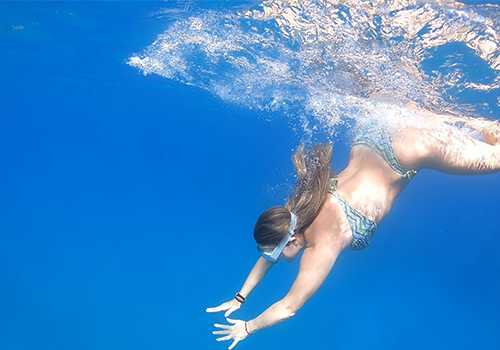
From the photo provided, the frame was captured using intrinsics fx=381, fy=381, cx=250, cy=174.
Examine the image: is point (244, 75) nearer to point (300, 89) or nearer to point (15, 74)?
point (300, 89)

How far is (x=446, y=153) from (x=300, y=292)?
2896 millimetres

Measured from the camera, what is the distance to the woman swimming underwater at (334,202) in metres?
4.04

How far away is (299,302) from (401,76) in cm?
510

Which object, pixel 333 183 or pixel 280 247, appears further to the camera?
pixel 333 183

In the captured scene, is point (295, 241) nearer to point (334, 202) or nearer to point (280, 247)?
point (280, 247)

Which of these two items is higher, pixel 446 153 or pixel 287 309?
pixel 446 153

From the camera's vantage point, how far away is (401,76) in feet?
23.6

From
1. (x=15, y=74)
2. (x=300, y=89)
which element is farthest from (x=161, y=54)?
(x=15, y=74)

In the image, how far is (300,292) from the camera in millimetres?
3969

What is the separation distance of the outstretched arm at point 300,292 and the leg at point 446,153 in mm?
1914

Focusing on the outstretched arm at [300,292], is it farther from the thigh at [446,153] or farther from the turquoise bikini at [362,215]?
the thigh at [446,153]

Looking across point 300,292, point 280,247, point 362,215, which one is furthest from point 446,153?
point 300,292

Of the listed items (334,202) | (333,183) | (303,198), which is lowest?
(334,202)

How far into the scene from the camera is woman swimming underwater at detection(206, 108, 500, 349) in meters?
4.04
